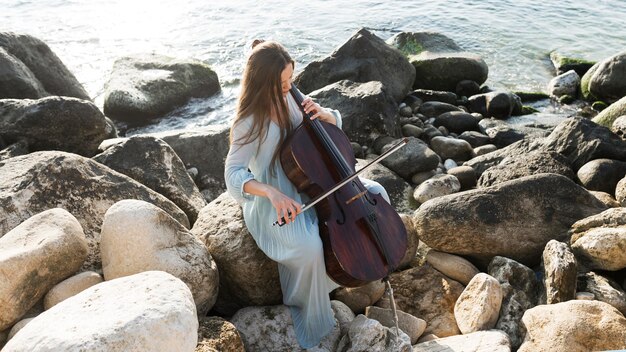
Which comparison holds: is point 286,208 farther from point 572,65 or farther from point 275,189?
point 572,65

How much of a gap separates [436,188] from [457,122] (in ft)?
9.09

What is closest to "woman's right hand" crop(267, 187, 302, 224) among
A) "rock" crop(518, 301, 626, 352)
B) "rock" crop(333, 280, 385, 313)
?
"rock" crop(333, 280, 385, 313)

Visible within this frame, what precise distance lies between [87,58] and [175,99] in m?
3.30

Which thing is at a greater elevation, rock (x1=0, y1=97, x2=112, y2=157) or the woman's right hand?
the woman's right hand

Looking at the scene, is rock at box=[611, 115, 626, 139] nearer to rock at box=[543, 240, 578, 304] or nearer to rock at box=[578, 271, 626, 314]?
rock at box=[578, 271, 626, 314]

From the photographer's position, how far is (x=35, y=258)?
3281 mm

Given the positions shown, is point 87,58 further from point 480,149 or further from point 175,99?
point 480,149

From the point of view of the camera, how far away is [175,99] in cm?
945

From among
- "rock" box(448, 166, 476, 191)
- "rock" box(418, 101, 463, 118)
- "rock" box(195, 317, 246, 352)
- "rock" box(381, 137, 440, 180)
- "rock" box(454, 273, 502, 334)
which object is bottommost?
"rock" box(418, 101, 463, 118)

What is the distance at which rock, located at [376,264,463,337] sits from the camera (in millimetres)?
4094

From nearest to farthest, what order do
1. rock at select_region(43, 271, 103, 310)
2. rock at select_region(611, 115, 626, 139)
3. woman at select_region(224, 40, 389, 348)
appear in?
1. rock at select_region(43, 271, 103, 310)
2. woman at select_region(224, 40, 389, 348)
3. rock at select_region(611, 115, 626, 139)

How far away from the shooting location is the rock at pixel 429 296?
13.4ft

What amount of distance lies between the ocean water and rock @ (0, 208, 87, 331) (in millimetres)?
6305

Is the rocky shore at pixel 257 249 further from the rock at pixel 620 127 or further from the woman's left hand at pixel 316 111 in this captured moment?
the woman's left hand at pixel 316 111
